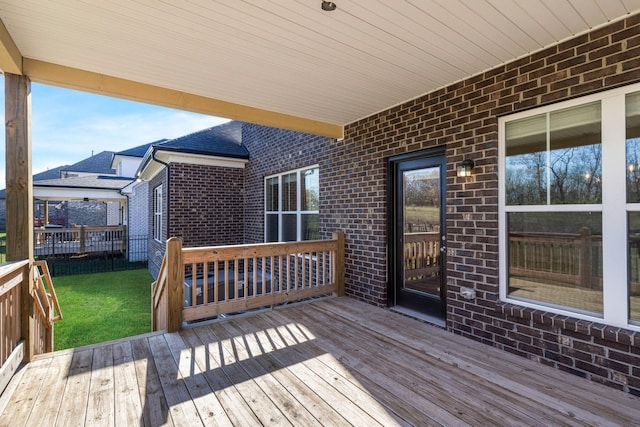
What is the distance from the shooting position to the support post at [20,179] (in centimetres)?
274

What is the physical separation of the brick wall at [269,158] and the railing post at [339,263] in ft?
1.49

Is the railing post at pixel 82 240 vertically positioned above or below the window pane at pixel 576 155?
below

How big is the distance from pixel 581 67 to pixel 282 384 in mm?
3553

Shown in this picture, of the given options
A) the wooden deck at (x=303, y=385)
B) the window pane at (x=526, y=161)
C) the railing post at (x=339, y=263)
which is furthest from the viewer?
the railing post at (x=339, y=263)

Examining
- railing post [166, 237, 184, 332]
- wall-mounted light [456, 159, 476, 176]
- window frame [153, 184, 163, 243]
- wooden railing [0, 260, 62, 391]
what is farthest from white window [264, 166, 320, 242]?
wooden railing [0, 260, 62, 391]

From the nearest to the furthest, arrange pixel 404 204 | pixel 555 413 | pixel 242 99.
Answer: pixel 555 413, pixel 242 99, pixel 404 204

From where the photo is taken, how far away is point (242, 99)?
399cm

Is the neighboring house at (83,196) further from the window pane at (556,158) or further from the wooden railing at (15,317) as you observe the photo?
the window pane at (556,158)

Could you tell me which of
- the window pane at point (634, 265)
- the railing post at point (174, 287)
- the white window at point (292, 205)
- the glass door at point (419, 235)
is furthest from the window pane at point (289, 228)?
the window pane at point (634, 265)

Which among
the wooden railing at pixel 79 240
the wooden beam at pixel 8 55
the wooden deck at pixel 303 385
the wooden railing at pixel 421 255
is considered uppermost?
the wooden beam at pixel 8 55

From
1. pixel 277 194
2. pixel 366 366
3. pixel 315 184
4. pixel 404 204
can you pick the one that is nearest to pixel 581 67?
pixel 404 204

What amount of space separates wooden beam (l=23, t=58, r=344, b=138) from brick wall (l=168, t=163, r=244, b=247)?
4095 mm

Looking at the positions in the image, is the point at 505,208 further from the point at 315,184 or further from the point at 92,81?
the point at 92,81

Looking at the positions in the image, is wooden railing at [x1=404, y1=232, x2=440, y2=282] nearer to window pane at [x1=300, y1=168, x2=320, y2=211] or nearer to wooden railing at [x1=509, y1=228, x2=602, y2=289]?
wooden railing at [x1=509, y1=228, x2=602, y2=289]
